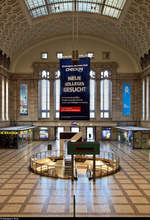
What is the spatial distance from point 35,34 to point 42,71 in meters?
6.72

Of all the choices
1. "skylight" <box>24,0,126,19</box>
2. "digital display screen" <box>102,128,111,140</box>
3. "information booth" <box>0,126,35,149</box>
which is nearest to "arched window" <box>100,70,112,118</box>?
"digital display screen" <box>102,128,111,140</box>

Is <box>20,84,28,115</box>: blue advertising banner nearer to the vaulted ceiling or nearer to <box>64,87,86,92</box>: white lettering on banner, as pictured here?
the vaulted ceiling

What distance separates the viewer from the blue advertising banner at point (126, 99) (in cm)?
3734

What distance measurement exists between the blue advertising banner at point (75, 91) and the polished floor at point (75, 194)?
4.96 metres

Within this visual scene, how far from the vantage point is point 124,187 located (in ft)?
42.0

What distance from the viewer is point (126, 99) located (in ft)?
123

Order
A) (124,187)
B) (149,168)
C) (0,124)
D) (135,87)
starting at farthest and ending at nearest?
1. (135,87)
2. (0,124)
3. (149,168)
4. (124,187)

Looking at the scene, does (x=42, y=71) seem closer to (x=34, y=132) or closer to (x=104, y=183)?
(x=34, y=132)

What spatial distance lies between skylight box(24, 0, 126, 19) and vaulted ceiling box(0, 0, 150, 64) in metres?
0.88

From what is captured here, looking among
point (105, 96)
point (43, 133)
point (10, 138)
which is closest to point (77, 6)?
point (105, 96)

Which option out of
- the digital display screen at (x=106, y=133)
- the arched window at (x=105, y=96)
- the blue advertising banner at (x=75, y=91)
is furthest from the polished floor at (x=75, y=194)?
the arched window at (x=105, y=96)

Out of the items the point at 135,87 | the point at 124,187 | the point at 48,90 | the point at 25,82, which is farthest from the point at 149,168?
the point at 25,82

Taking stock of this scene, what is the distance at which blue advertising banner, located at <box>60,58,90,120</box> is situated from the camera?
51.6 ft

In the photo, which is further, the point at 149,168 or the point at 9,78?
the point at 9,78
